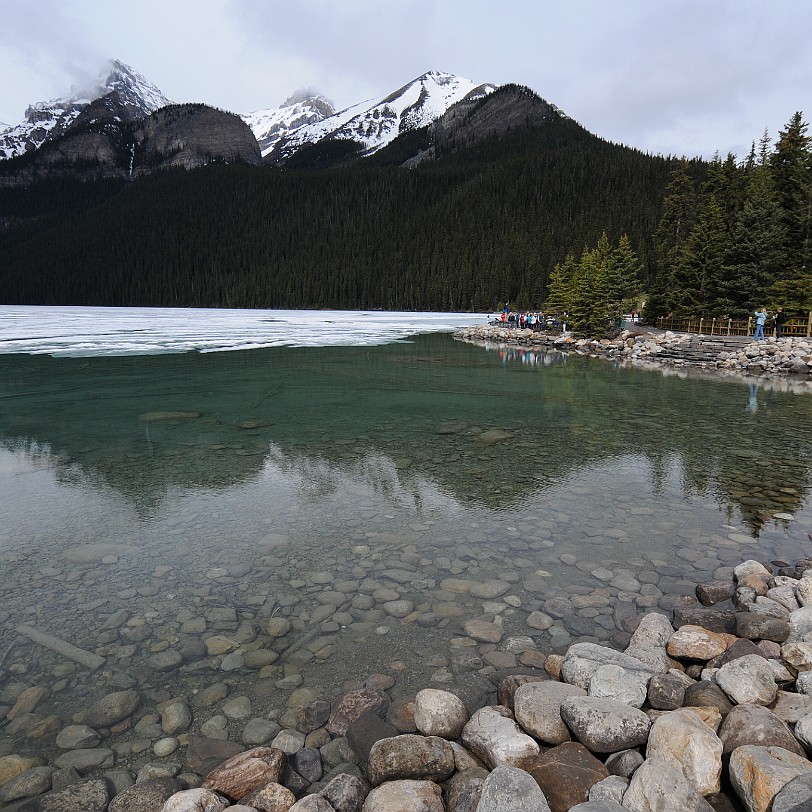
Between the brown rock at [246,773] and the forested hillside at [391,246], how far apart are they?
117443 millimetres

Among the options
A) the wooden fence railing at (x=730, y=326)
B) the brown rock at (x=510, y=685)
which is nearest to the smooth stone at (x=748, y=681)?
the brown rock at (x=510, y=685)

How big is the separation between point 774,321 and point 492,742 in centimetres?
3492

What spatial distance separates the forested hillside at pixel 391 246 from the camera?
437ft

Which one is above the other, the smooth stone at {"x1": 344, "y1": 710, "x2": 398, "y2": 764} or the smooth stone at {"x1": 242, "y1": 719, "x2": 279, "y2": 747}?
the smooth stone at {"x1": 344, "y1": 710, "x2": 398, "y2": 764}

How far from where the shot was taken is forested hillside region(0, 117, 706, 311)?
133m

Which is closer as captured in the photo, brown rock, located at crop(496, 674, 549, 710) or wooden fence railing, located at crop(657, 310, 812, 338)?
brown rock, located at crop(496, 674, 549, 710)

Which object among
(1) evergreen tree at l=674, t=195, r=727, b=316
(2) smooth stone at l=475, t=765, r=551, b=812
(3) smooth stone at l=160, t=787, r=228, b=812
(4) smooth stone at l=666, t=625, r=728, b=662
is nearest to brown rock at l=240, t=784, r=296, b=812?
(3) smooth stone at l=160, t=787, r=228, b=812

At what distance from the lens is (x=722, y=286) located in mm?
33625

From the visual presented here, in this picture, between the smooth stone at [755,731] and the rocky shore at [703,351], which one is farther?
the rocky shore at [703,351]

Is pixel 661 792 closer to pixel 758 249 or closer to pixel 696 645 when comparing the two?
pixel 696 645

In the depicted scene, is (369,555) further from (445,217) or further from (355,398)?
(445,217)

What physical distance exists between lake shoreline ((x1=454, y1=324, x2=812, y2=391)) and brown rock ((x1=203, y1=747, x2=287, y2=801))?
2259 centimetres

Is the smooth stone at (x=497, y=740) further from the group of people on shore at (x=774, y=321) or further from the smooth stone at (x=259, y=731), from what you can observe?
the group of people on shore at (x=774, y=321)

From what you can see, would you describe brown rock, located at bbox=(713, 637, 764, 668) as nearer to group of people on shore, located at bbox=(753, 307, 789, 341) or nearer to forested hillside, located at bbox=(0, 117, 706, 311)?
group of people on shore, located at bbox=(753, 307, 789, 341)
